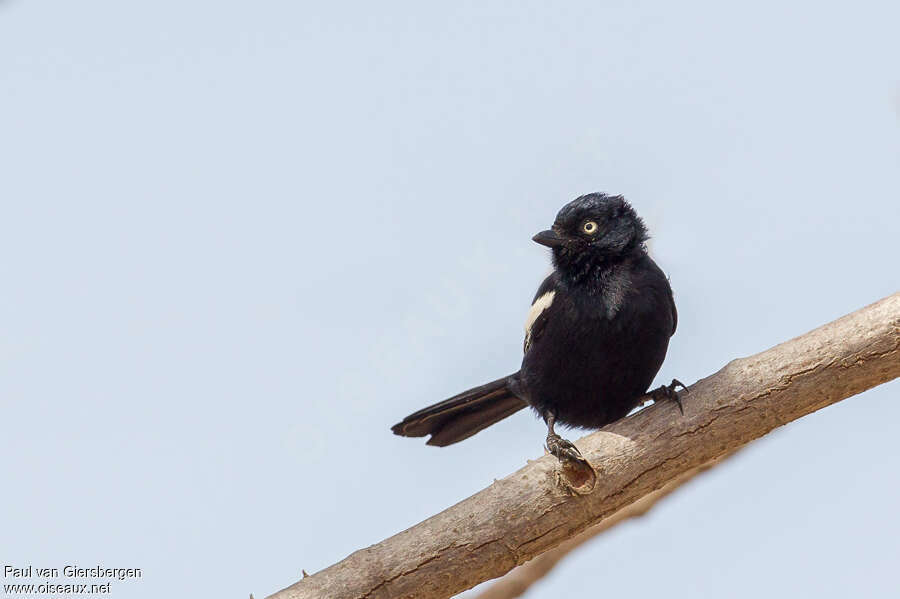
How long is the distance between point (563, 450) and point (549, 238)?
1.37m

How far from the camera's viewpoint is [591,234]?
4.89 metres

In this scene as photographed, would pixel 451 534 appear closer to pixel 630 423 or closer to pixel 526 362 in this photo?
pixel 630 423

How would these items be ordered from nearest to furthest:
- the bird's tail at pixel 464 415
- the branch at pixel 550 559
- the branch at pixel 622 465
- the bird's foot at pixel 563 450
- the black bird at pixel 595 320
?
the branch at pixel 622 465 → the bird's foot at pixel 563 450 → the black bird at pixel 595 320 → the branch at pixel 550 559 → the bird's tail at pixel 464 415

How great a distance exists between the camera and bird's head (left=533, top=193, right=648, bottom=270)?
4.85 metres

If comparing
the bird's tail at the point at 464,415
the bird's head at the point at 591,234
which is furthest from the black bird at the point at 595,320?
the bird's tail at the point at 464,415

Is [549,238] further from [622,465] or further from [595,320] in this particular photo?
[622,465]

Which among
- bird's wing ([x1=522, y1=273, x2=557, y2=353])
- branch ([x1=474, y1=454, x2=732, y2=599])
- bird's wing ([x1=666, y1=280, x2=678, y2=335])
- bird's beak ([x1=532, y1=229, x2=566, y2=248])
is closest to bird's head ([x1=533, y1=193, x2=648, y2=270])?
bird's beak ([x1=532, y1=229, x2=566, y2=248])

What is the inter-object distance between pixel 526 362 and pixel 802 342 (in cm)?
162

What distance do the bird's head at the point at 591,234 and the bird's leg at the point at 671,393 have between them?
0.86 metres

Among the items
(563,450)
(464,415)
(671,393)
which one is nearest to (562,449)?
(563,450)

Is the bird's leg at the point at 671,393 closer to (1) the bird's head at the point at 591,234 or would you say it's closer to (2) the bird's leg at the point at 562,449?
(2) the bird's leg at the point at 562,449

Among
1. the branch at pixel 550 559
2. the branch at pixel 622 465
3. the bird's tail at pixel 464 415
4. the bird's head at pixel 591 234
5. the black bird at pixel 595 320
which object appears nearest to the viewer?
the branch at pixel 622 465

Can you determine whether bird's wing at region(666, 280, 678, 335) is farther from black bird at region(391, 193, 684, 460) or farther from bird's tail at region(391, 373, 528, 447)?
bird's tail at region(391, 373, 528, 447)

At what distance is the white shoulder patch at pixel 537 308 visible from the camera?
4918 millimetres
